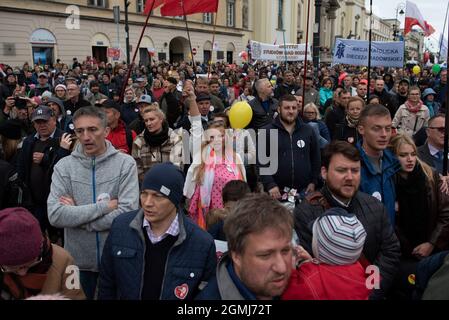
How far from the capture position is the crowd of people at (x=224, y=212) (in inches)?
72.6

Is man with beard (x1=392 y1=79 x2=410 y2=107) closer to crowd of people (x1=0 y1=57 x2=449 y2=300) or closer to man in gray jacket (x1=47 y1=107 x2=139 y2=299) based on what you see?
crowd of people (x1=0 y1=57 x2=449 y2=300)

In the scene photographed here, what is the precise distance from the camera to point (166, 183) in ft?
7.75

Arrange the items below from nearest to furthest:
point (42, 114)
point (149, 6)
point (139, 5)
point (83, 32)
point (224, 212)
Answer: point (224, 212) < point (42, 114) < point (149, 6) < point (83, 32) < point (139, 5)

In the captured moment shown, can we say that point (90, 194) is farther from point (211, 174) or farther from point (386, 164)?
point (386, 164)

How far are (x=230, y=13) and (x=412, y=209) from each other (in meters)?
44.6

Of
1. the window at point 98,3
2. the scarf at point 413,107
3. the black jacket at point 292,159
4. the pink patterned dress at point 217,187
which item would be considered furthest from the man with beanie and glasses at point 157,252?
the window at point 98,3

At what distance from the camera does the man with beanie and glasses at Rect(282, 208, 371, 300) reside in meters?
1.81

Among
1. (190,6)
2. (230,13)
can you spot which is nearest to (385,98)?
(190,6)

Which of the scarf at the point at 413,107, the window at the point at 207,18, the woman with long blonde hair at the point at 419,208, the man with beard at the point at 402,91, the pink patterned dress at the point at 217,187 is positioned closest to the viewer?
the woman with long blonde hair at the point at 419,208

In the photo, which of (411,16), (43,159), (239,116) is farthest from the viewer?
(411,16)

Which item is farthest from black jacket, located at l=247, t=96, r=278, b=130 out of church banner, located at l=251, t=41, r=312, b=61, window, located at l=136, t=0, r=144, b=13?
window, located at l=136, t=0, r=144, b=13

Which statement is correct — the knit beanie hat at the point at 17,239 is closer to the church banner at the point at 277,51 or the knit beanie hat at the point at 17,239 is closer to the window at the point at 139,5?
the church banner at the point at 277,51

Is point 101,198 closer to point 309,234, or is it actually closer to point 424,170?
point 309,234
